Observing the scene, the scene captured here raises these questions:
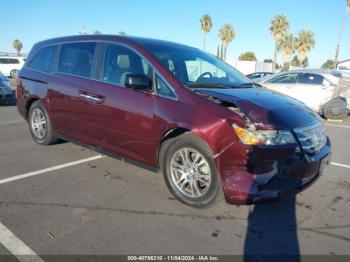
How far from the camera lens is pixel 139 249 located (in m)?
3.04

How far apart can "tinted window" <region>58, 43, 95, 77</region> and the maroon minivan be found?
18mm

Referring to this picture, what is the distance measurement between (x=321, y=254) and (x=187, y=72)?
250 centimetres

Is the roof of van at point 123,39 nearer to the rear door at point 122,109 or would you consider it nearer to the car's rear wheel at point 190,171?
the rear door at point 122,109

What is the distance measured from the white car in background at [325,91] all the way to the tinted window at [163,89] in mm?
7442

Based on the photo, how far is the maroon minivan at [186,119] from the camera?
3.43m

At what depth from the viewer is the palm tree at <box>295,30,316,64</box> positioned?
54406 millimetres

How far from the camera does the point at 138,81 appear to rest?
397cm

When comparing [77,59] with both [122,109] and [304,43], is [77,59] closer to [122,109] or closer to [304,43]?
[122,109]

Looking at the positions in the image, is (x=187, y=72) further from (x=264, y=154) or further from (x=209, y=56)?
(x=264, y=154)

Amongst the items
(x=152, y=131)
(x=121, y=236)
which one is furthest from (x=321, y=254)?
(x=152, y=131)

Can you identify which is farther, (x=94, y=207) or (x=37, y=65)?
(x=37, y=65)

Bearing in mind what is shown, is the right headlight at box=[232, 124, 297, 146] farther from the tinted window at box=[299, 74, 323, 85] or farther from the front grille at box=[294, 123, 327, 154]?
the tinted window at box=[299, 74, 323, 85]

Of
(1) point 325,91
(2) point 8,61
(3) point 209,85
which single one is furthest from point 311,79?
(2) point 8,61

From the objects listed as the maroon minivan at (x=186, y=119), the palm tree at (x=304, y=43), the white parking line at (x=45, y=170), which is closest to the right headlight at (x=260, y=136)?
the maroon minivan at (x=186, y=119)
